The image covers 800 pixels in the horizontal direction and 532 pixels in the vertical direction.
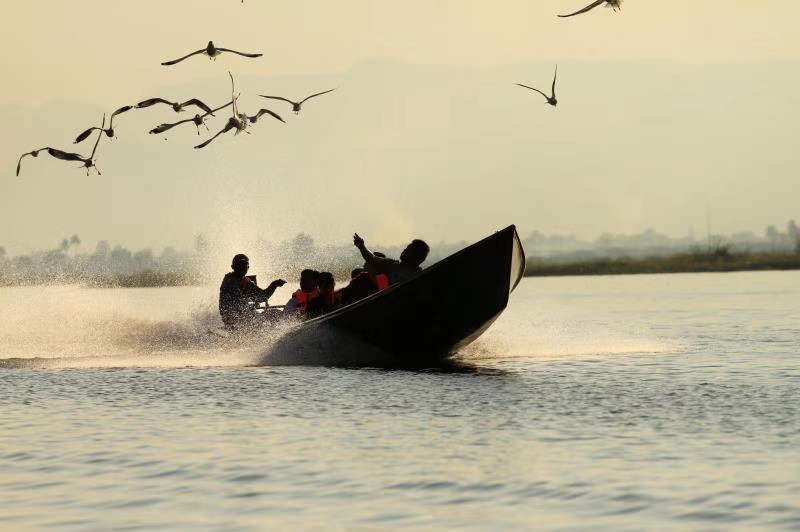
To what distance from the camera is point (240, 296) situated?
26.7 m

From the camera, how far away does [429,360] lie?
26.2 metres

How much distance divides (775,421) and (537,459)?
417 cm

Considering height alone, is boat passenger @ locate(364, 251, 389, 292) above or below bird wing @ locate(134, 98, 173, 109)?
below

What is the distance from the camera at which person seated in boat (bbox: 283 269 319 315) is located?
2625cm

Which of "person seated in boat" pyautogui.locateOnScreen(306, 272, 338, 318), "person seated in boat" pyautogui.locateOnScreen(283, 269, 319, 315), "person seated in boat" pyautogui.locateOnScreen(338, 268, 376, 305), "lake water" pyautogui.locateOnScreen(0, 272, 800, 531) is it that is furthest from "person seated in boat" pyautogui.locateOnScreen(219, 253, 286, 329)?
"person seated in boat" pyautogui.locateOnScreen(338, 268, 376, 305)

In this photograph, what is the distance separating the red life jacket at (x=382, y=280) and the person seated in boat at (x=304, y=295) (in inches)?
61.0

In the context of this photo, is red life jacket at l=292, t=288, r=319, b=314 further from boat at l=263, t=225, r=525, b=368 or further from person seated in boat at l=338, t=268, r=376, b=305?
person seated in boat at l=338, t=268, r=376, b=305

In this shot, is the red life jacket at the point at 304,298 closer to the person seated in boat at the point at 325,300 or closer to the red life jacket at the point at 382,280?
the person seated in boat at the point at 325,300

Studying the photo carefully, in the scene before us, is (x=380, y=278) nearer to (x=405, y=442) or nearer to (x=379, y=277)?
(x=379, y=277)

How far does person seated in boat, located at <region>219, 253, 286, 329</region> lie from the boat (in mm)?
778

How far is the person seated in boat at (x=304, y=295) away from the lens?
26250 mm

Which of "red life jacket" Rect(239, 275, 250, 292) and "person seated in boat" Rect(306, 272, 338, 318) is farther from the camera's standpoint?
"red life jacket" Rect(239, 275, 250, 292)

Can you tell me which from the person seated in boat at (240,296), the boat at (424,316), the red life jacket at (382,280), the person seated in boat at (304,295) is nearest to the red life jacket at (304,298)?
the person seated in boat at (304,295)

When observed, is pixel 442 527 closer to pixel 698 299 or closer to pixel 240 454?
pixel 240 454
